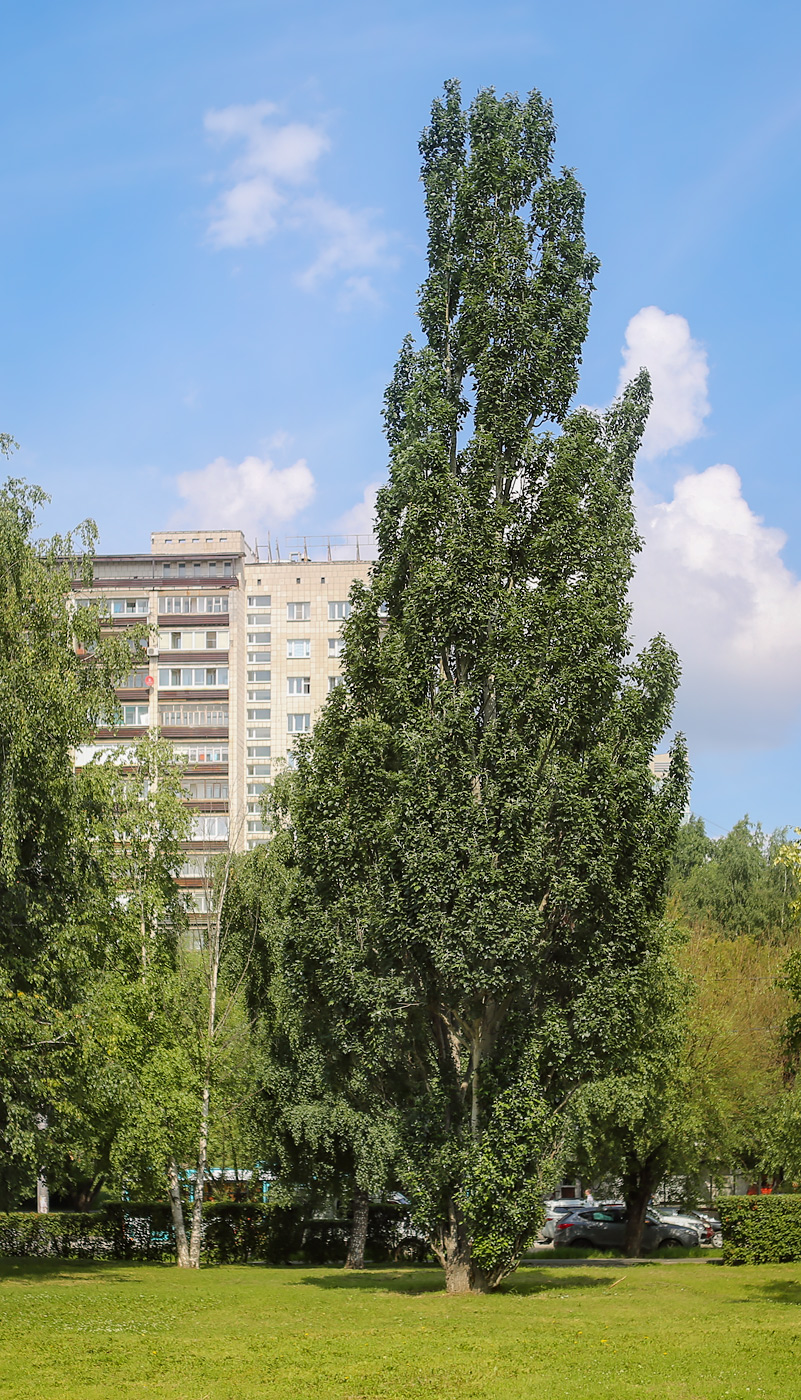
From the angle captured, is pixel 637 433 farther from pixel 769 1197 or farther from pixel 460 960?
pixel 769 1197

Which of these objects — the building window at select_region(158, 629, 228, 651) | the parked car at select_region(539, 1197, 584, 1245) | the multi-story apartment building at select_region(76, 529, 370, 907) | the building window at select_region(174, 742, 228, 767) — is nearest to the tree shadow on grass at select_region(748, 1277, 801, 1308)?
the parked car at select_region(539, 1197, 584, 1245)

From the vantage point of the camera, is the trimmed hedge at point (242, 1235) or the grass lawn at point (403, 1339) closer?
the grass lawn at point (403, 1339)

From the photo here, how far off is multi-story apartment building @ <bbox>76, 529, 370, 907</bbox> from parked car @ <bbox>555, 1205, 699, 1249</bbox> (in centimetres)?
2970

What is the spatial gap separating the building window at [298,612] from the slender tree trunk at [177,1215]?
5047 centimetres

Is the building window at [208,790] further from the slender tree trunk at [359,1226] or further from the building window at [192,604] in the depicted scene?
the slender tree trunk at [359,1226]

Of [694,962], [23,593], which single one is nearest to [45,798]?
[23,593]

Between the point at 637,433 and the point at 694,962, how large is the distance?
57.9 ft

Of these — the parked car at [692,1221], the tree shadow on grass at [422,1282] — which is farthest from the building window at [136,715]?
the tree shadow on grass at [422,1282]

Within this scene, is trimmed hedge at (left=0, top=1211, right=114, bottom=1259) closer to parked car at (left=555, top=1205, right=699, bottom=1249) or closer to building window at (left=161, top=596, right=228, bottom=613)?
parked car at (left=555, top=1205, right=699, bottom=1249)

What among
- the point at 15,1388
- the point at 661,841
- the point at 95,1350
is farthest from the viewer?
the point at 661,841

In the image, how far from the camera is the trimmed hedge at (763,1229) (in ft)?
93.4

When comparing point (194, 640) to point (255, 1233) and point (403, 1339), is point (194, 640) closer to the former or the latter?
point (255, 1233)

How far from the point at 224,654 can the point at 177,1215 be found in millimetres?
42100

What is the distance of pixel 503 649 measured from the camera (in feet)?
74.5
